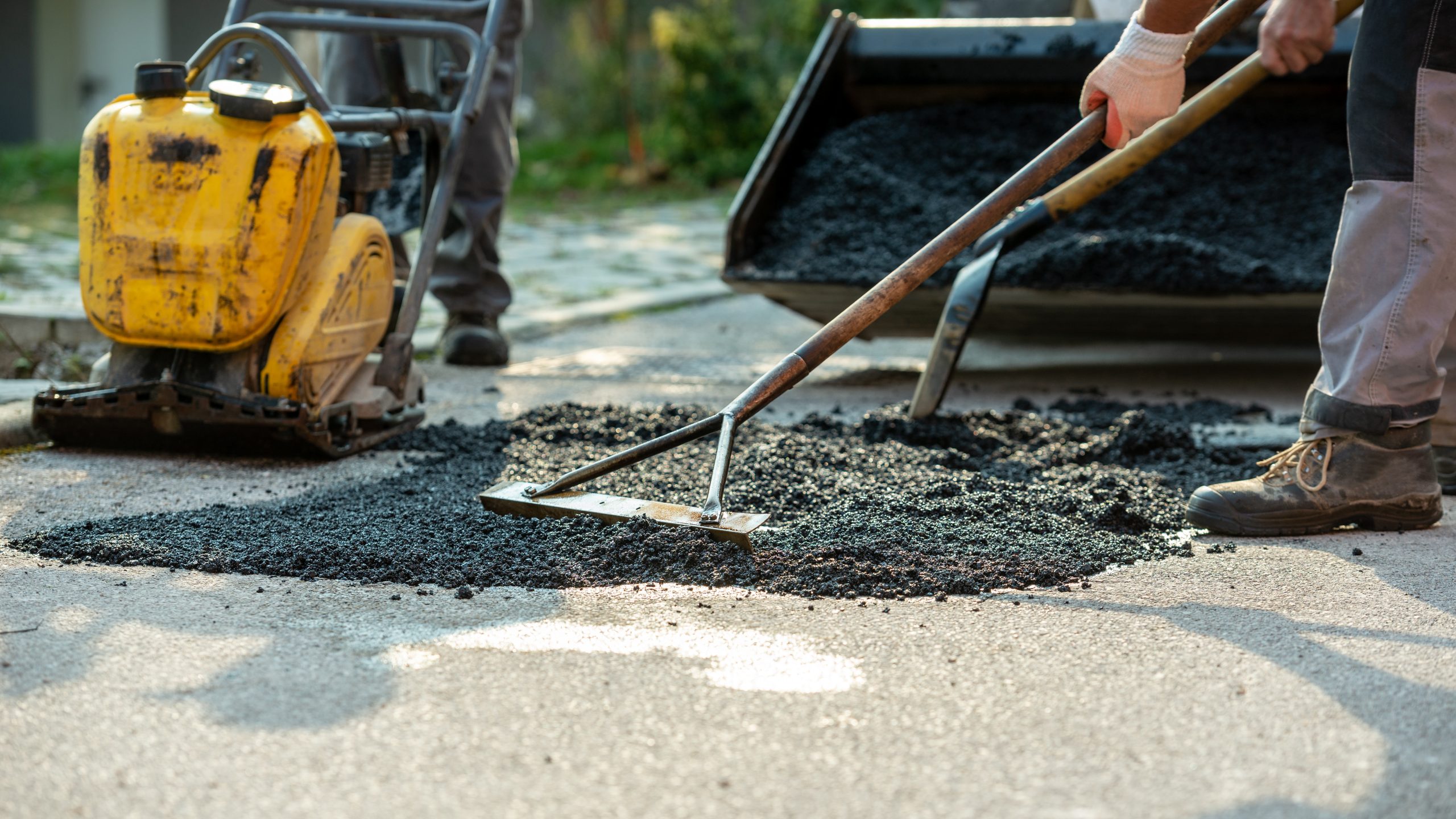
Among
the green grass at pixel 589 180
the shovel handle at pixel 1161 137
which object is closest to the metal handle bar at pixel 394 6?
the shovel handle at pixel 1161 137

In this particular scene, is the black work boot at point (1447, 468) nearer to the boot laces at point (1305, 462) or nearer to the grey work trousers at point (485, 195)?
the boot laces at point (1305, 462)

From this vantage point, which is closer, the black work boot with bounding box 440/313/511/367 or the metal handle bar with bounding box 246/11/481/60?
the metal handle bar with bounding box 246/11/481/60

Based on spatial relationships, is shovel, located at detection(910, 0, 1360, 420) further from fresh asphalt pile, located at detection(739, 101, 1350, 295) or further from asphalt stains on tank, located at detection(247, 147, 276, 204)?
asphalt stains on tank, located at detection(247, 147, 276, 204)

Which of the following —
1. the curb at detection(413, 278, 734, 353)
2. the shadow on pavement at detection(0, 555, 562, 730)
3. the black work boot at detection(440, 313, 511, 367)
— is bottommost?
the curb at detection(413, 278, 734, 353)

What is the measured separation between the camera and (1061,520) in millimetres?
2525

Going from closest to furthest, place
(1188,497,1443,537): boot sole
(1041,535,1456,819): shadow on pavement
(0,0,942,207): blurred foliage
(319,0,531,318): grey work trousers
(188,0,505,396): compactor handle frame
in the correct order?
(1041,535,1456,819): shadow on pavement
(1188,497,1443,537): boot sole
(188,0,505,396): compactor handle frame
(319,0,531,318): grey work trousers
(0,0,942,207): blurred foliage

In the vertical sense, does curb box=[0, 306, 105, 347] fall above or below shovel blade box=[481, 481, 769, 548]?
below

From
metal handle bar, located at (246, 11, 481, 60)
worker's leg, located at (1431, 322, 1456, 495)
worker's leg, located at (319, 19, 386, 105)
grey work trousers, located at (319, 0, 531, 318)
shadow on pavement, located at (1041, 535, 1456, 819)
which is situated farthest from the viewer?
grey work trousers, located at (319, 0, 531, 318)

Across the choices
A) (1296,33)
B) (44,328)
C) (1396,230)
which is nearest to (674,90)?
(44,328)

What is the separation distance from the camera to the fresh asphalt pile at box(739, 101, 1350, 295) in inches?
149

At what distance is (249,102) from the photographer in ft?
8.79

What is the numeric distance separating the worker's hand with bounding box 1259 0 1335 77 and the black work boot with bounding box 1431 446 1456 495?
104 cm

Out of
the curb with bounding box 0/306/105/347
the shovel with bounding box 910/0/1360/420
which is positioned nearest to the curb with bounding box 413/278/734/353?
the curb with bounding box 0/306/105/347

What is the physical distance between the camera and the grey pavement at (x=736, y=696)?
144 centimetres
